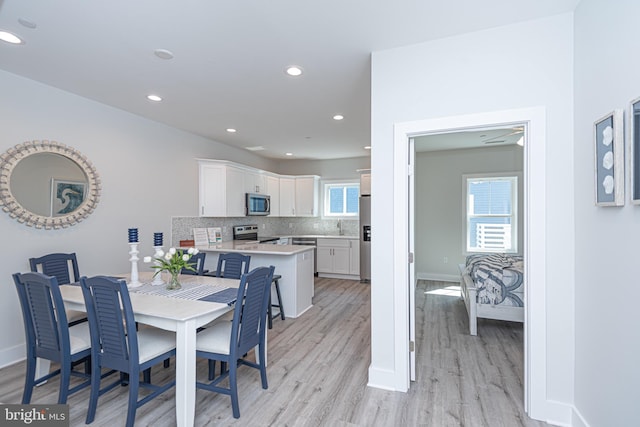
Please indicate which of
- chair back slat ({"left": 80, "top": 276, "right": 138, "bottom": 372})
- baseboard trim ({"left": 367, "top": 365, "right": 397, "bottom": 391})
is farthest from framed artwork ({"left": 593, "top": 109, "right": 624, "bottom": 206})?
chair back slat ({"left": 80, "top": 276, "right": 138, "bottom": 372})

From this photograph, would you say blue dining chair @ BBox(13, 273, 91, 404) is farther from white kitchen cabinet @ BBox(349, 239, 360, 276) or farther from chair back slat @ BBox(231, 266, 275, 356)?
white kitchen cabinet @ BBox(349, 239, 360, 276)

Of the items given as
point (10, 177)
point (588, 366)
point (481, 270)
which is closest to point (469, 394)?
point (588, 366)

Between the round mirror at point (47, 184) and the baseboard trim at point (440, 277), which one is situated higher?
the round mirror at point (47, 184)

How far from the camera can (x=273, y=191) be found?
679 cm

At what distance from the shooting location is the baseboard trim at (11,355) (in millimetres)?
2840

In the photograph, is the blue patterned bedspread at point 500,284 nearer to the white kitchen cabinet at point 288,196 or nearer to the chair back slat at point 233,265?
the chair back slat at point 233,265

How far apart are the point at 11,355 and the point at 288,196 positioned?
505cm

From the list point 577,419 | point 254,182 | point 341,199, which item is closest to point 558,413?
point 577,419

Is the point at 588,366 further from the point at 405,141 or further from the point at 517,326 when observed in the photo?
the point at 517,326

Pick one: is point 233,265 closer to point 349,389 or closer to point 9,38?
point 349,389

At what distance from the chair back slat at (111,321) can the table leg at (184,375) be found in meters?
0.26

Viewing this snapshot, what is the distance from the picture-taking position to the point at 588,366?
1825mm

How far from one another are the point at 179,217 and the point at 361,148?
11.7 ft

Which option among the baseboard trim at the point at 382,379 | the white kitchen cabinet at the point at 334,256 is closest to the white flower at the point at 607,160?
the baseboard trim at the point at 382,379
